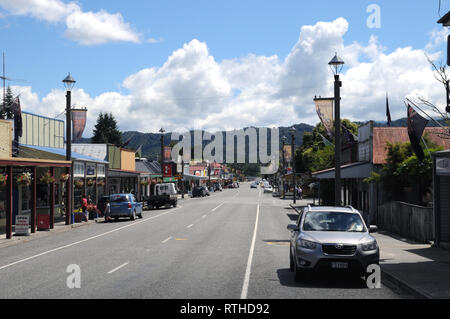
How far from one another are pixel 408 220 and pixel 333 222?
11.6 metres

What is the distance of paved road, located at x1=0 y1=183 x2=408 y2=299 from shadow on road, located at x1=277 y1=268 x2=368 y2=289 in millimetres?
23

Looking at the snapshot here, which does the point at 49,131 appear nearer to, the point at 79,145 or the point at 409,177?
the point at 79,145

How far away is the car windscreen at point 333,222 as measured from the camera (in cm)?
1321

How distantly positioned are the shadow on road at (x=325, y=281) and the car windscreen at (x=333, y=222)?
1.19 meters

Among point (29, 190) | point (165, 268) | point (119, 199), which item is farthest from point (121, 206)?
point (165, 268)

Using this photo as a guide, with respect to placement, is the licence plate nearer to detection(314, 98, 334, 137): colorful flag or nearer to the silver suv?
the silver suv

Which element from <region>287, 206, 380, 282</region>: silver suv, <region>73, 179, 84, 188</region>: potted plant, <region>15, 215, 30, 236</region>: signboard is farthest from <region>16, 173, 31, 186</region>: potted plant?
<region>287, 206, 380, 282</region>: silver suv

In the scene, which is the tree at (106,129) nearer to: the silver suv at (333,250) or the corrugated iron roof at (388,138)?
the corrugated iron roof at (388,138)

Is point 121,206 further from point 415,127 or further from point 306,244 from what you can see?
point 306,244

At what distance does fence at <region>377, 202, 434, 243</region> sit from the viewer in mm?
21453

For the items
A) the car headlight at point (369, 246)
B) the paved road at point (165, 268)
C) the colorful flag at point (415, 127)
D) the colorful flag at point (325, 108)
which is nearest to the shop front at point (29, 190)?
the paved road at point (165, 268)

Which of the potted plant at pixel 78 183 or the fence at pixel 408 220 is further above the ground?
the potted plant at pixel 78 183

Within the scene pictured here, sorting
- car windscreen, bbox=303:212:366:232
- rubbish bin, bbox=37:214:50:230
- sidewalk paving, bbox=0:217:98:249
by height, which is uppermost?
car windscreen, bbox=303:212:366:232
